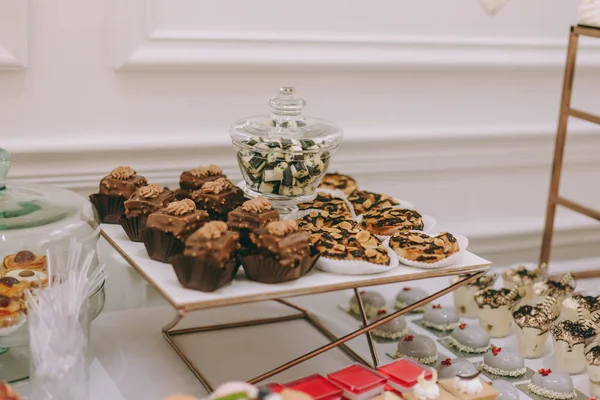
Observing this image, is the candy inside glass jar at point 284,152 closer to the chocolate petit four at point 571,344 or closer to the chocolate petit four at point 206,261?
the chocolate petit four at point 206,261

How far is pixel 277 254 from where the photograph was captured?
3.16 ft

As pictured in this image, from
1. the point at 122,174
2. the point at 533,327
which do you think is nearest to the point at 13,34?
the point at 122,174

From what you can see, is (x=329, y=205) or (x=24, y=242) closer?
(x=24, y=242)

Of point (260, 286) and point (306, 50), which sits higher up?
point (306, 50)

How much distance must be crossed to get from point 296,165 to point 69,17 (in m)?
0.52

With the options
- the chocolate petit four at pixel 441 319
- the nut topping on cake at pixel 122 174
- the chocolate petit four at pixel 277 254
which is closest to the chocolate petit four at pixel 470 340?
the chocolate petit four at pixel 441 319

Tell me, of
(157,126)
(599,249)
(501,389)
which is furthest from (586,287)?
(157,126)

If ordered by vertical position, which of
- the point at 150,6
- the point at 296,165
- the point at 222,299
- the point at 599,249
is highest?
Result: the point at 150,6

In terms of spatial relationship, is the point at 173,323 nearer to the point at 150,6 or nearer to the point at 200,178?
the point at 200,178

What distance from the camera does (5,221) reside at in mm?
1060

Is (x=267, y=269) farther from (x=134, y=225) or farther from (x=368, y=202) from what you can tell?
(x=368, y=202)

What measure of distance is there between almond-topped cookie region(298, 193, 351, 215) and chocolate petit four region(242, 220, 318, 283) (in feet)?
0.75

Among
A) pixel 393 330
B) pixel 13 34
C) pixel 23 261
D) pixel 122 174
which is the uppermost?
pixel 13 34

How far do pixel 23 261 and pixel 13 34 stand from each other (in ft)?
1.44
